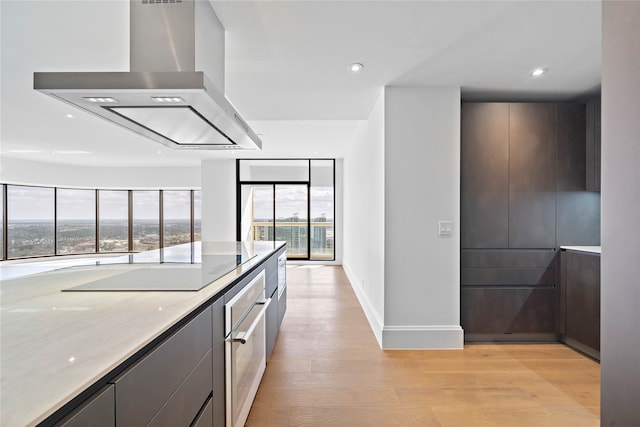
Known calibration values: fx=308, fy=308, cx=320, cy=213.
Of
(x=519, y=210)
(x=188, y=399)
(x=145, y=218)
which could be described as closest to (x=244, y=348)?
(x=188, y=399)

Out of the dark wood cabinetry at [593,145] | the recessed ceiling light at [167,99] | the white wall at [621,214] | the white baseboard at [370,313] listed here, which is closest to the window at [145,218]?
the white baseboard at [370,313]

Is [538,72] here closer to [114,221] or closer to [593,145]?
[593,145]

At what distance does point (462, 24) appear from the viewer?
6.31 feet

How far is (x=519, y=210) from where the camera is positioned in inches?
116

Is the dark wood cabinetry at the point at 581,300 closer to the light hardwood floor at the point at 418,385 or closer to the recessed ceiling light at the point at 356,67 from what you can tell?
the light hardwood floor at the point at 418,385

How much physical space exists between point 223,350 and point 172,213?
834 centimetres

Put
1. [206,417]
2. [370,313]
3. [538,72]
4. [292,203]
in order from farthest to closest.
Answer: [292,203]
[370,313]
[538,72]
[206,417]

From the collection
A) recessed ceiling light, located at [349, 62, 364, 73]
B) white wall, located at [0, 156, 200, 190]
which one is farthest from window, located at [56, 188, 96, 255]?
recessed ceiling light, located at [349, 62, 364, 73]

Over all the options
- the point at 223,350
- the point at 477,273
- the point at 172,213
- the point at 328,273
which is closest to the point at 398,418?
the point at 223,350

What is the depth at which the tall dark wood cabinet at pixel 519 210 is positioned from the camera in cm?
294

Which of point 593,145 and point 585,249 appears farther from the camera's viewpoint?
point 593,145

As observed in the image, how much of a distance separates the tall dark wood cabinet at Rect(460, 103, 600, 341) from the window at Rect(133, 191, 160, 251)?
839 cm

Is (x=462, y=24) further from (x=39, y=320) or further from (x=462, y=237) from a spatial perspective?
(x=39, y=320)

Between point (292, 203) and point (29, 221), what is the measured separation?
6.47 metres
